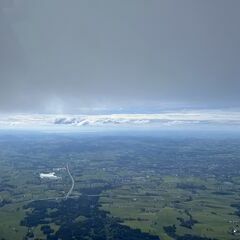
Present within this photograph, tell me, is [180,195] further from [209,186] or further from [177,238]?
[177,238]

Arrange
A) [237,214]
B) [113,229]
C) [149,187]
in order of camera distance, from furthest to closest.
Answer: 1. [149,187]
2. [237,214]
3. [113,229]

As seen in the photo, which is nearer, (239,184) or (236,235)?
A: (236,235)

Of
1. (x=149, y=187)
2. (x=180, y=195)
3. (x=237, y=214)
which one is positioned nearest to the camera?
(x=237, y=214)

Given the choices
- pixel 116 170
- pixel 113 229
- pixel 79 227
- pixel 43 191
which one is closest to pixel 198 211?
pixel 113 229

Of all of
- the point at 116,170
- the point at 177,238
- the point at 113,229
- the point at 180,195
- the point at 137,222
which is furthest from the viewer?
the point at 116,170

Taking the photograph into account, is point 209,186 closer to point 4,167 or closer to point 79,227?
point 79,227

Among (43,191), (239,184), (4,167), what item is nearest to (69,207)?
(43,191)
